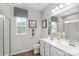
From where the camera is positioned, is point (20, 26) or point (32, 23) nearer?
point (20, 26)

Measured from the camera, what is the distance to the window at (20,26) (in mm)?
2749

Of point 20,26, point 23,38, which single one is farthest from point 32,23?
point 23,38

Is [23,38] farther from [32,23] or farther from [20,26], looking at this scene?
[32,23]

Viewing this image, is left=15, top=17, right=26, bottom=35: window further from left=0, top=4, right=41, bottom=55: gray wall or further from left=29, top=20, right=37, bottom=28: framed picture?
left=29, top=20, right=37, bottom=28: framed picture

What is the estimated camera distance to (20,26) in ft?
9.20

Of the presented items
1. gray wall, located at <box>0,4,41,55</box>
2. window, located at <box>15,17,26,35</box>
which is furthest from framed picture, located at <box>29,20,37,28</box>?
window, located at <box>15,17,26,35</box>

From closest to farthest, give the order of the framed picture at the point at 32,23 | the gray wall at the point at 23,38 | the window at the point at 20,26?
the gray wall at the point at 23,38, the window at the point at 20,26, the framed picture at the point at 32,23

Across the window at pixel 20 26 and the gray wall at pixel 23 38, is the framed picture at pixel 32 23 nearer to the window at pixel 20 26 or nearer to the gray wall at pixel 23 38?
the gray wall at pixel 23 38

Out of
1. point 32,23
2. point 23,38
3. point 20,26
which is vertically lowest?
point 23,38

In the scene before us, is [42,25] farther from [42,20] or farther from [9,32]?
[9,32]

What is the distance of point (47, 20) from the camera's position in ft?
8.97

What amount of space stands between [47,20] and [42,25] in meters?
0.37

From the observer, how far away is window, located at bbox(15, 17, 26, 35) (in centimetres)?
275

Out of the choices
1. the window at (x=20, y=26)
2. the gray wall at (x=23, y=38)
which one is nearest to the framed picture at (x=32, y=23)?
the gray wall at (x=23, y=38)
